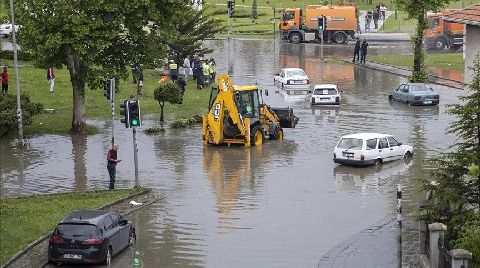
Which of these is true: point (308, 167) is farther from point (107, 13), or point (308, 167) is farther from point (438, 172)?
point (438, 172)

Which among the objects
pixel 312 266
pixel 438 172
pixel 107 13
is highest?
pixel 107 13

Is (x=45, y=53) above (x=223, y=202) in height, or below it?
above

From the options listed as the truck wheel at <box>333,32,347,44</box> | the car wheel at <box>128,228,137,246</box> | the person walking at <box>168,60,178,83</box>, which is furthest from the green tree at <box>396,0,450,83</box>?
the car wheel at <box>128,228,137,246</box>

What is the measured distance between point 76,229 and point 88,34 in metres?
18.9

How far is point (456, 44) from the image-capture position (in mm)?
88875

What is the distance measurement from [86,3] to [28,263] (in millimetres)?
20117

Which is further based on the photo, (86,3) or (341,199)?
(86,3)

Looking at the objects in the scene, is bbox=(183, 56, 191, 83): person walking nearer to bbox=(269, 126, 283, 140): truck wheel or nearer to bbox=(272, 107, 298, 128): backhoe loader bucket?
bbox=(272, 107, 298, 128): backhoe loader bucket

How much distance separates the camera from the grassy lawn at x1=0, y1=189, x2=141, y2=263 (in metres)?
27.7

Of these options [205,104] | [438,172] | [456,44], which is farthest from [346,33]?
[438,172]

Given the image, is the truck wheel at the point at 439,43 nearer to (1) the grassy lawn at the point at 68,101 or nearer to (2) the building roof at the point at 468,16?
(1) the grassy lawn at the point at 68,101

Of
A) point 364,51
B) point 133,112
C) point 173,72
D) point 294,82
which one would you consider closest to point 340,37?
point 364,51

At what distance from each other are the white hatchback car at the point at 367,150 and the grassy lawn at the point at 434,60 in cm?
3334

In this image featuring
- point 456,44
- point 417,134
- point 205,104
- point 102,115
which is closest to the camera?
point 417,134
